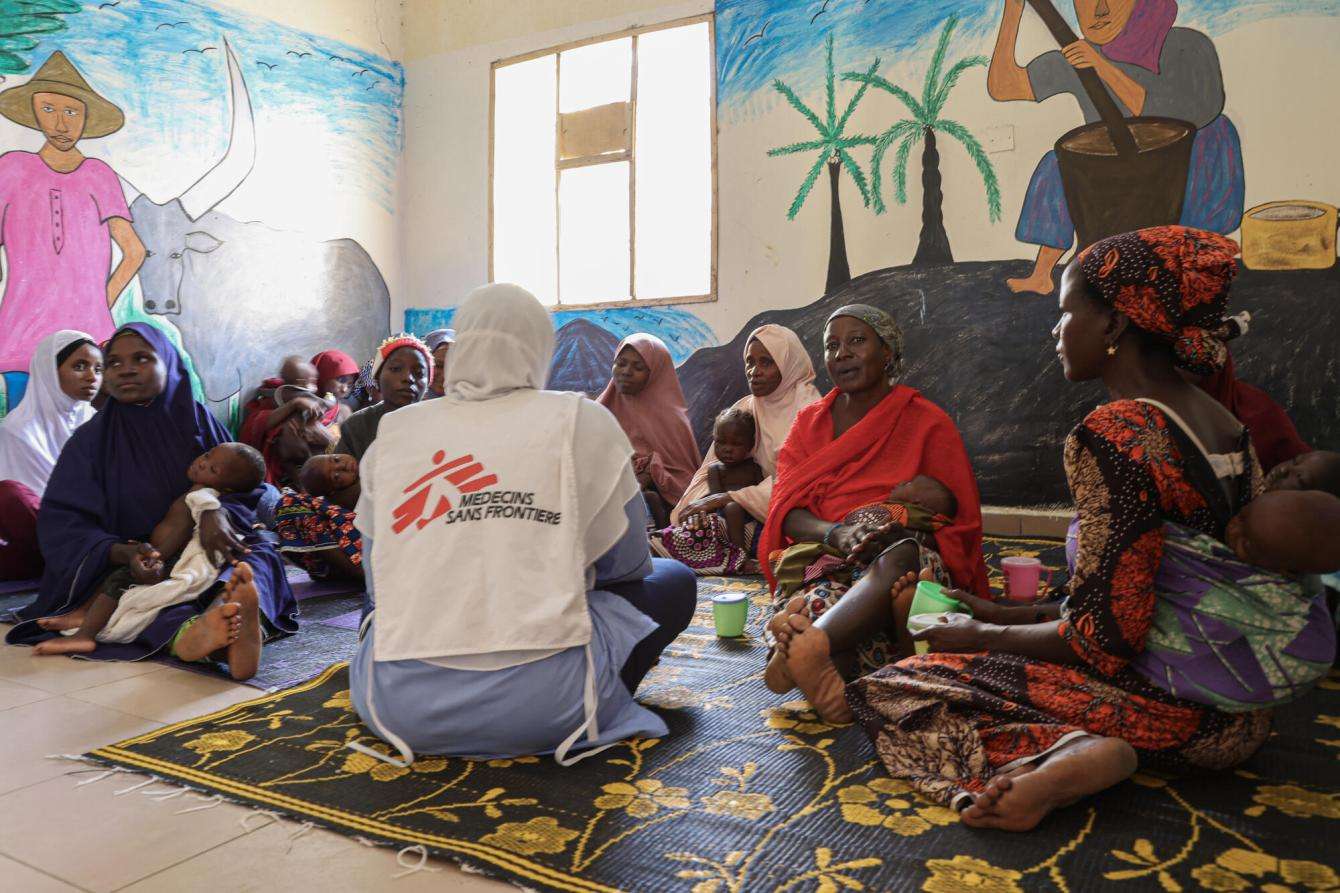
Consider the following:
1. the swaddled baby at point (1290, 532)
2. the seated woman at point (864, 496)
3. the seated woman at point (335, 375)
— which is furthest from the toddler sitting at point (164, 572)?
the seated woman at point (335, 375)

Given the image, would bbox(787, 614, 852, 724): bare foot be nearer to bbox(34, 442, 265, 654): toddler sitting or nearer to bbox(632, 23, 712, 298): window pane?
bbox(34, 442, 265, 654): toddler sitting

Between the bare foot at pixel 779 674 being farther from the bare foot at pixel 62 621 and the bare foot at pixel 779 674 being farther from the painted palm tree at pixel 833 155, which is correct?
the painted palm tree at pixel 833 155

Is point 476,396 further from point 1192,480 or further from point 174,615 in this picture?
point 174,615

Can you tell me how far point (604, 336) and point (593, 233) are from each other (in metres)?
0.80

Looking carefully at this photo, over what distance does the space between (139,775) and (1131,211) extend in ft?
17.3

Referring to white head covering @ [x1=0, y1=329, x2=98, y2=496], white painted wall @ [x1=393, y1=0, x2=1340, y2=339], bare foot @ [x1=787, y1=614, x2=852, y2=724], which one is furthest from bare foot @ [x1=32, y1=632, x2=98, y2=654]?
white painted wall @ [x1=393, y1=0, x2=1340, y2=339]

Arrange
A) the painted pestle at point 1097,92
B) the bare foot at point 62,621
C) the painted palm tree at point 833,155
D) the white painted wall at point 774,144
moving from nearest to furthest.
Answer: the bare foot at point 62,621 < the white painted wall at point 774,144 < the painted pestle at point 1097,92 < the painted palm tree at point 833,155

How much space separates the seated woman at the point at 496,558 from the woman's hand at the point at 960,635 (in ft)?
2.26

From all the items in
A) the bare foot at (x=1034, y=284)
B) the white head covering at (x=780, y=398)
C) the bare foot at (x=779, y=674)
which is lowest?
the bare foot at (x=779, y=674)

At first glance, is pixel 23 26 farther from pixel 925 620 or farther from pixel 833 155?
pixel 925 620

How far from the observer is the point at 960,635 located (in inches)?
78.1

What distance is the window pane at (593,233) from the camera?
667 cm

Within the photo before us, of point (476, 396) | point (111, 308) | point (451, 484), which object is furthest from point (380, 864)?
point (111, 308)

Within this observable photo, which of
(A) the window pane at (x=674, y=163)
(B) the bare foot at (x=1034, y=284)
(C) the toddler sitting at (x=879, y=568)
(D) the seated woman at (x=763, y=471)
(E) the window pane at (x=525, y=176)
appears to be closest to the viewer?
(C) the toddler sitting at (x=879, y=568)
